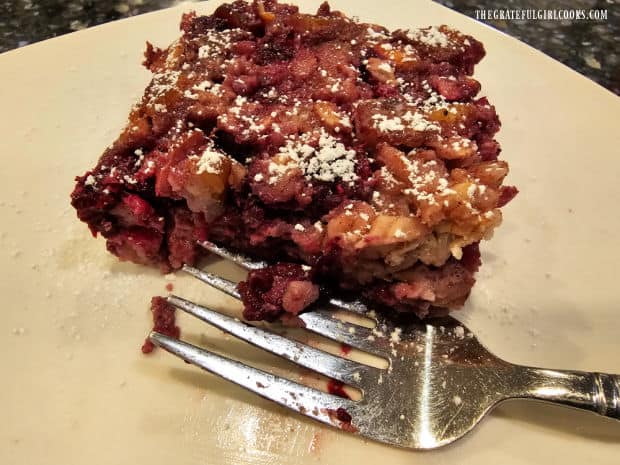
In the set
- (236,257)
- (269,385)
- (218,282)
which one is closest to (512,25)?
(236,257)

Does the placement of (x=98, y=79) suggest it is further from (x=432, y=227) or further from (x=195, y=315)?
(x=432, y=227)

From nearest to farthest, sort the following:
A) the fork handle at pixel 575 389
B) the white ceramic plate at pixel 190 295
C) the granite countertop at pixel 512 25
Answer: the fork handle at pixel 575 389 → the white ceramic plate at pixel 190 295 → the granite countertop at pixel 512 25

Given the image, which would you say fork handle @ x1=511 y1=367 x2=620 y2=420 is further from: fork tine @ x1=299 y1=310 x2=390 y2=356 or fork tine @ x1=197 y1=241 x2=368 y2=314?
fork tine @ x1=197 y1=241 x2=368 y2=314

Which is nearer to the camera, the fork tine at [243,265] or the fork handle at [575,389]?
the fork handle at [575,389]

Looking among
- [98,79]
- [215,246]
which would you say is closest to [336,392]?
[215,246]

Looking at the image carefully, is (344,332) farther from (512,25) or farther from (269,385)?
(512,25)

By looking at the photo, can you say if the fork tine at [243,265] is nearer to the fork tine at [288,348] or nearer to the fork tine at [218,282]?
the fork tine at [218,282]

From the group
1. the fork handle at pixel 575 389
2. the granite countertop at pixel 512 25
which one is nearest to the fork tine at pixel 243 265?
the fork handle at pixel 575 389
